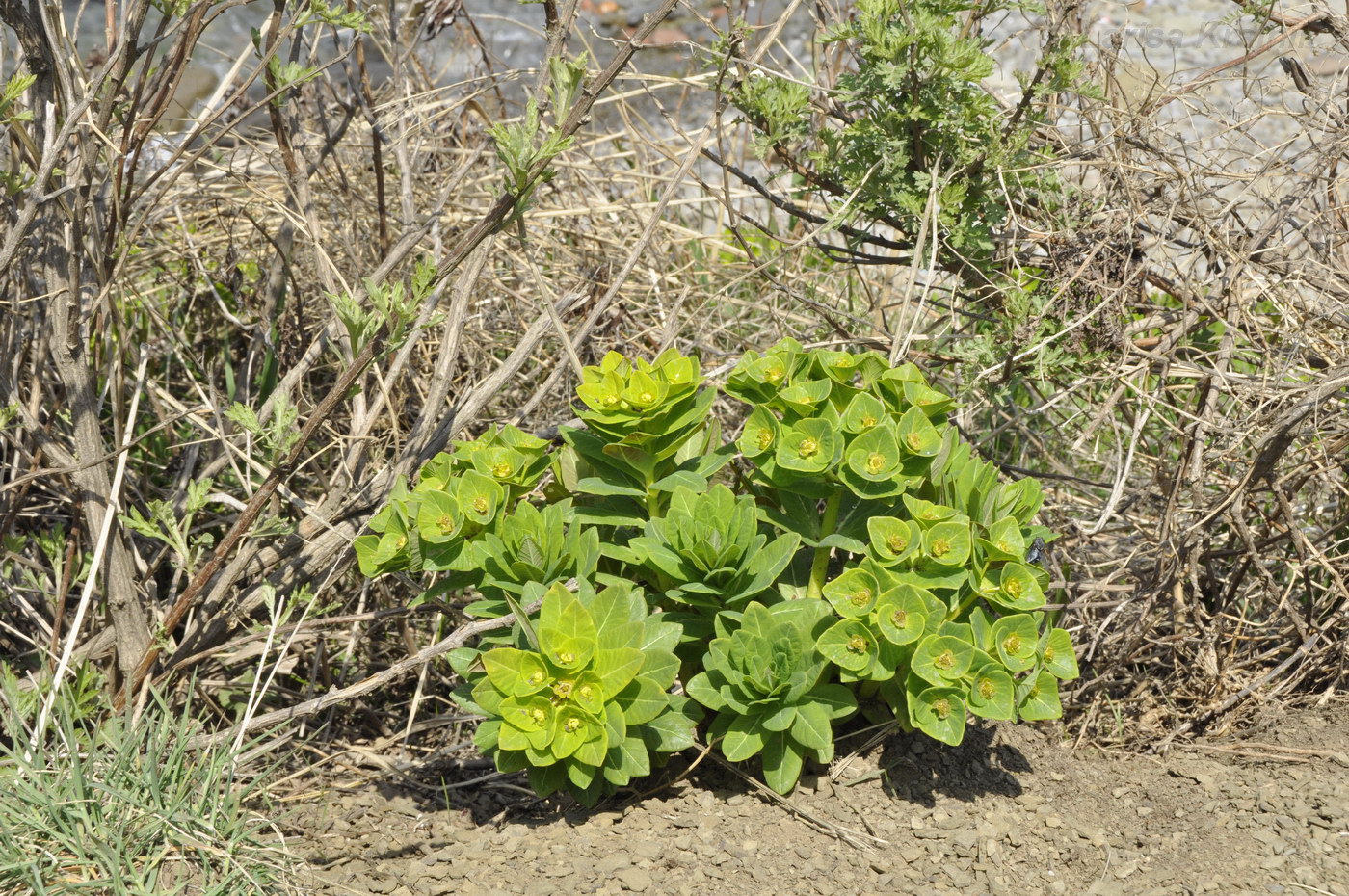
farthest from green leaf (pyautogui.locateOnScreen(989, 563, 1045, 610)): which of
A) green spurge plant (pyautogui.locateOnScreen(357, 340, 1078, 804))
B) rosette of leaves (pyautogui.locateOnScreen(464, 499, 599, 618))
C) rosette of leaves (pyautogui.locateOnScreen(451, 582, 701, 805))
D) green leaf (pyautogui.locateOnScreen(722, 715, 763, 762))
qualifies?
rosette of leaves (pyautogui.locateOnScreen(464, 499, 599, 618))

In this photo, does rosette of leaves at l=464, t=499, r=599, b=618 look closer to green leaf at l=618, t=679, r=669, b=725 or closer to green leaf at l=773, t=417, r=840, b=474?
green leaf at l=618, t=679, r=669, b=725

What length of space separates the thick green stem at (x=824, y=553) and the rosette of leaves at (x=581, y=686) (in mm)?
312

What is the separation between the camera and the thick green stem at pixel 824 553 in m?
2.05

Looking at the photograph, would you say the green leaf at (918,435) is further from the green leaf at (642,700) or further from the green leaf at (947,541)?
the green leaf at (642,700)

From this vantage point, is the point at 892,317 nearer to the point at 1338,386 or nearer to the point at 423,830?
the point at 1338,386

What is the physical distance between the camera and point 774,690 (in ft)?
6.15

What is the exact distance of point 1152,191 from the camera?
8.00 feet

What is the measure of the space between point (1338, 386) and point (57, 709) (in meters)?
2.32

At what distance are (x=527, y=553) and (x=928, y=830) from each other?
2.63ft

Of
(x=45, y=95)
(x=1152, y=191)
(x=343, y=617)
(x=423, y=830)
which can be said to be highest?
(x=1152, y=191)

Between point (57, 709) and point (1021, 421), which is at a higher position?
point (1021, 421)

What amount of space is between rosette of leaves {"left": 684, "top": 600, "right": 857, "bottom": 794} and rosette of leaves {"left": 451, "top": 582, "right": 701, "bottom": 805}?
0.10 metres

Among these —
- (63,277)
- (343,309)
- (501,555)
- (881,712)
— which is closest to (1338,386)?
(881,712)

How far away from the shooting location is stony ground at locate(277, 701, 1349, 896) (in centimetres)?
185
